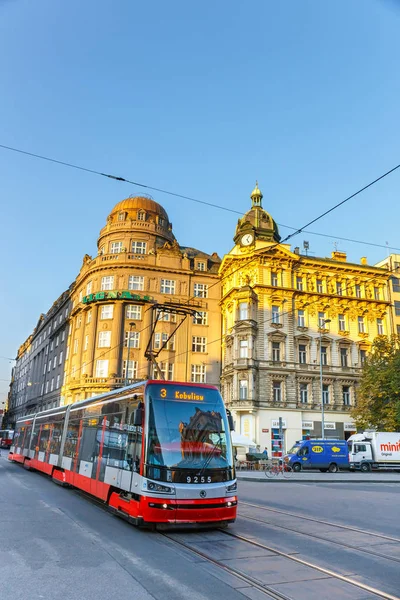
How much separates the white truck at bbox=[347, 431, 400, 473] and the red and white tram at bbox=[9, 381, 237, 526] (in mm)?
31118

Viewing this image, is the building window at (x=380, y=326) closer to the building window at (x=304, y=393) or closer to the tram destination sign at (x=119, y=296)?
the building window at (x=304, y=393)

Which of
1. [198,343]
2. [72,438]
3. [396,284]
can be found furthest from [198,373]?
[72,438]

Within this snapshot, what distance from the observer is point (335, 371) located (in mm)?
47031

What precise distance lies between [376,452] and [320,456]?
5.04 metres

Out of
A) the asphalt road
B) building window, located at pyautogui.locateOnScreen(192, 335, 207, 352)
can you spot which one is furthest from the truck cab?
the asphalt road

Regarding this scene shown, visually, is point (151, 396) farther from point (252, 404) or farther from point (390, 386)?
point (390, 386)

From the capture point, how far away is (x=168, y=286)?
5256cm

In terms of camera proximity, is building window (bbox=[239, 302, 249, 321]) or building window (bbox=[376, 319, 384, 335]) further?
building window (bbox=[376, 319, 384, 335])

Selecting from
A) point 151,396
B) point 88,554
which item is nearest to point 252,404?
point 151,396

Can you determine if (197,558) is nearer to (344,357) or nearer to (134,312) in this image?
(344,357)

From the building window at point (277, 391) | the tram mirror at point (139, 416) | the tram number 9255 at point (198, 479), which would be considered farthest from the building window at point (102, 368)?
the tram number 9255 at point (198, 479)

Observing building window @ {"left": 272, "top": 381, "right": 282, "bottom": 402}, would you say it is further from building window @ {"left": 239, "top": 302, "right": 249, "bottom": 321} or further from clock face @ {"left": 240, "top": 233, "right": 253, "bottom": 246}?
clock face @ {"left": 240, "top": 233, "right": 253, "bottom": 246}

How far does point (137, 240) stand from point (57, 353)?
2456 cm

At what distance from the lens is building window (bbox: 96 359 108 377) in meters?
48.6
